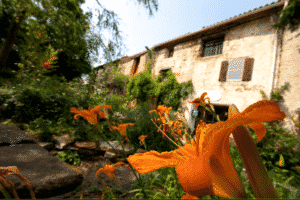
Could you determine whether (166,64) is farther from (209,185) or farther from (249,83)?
(209,185)

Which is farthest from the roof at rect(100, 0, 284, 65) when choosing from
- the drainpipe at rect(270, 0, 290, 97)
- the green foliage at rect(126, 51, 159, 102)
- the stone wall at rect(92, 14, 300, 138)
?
the green foliage at rect(126, 51, 159, 102)

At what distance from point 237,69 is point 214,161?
23.3 ft

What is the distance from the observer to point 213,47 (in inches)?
297

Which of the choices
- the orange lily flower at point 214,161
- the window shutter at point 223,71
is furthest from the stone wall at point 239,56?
the orange lily flower at point 214,161

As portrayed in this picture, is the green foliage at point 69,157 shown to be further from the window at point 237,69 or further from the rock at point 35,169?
the window at point 237,69

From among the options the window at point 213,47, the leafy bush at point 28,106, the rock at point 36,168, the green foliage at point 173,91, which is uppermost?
the window at point 213,47

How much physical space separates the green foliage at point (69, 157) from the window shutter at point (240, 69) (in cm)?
684

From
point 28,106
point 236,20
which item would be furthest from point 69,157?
point 236,20

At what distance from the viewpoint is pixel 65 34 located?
5.15 metres

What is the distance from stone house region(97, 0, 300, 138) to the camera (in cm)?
483

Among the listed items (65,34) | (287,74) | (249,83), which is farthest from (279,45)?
(65,34)

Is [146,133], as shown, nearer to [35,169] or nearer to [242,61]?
[35,169]

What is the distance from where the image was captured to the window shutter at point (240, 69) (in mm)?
5727

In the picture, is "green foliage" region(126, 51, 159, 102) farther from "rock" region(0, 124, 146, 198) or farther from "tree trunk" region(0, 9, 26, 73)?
"rock" region(0, 124, 146, 198)
